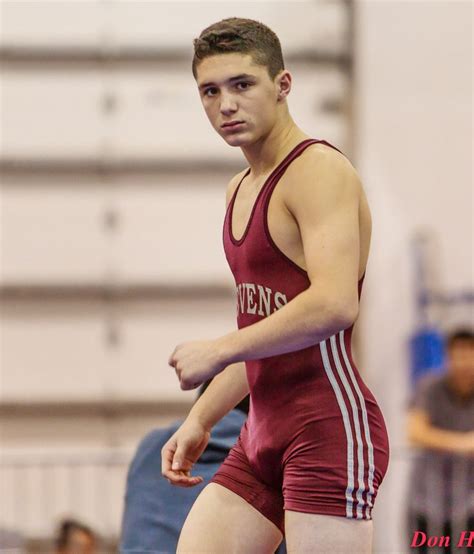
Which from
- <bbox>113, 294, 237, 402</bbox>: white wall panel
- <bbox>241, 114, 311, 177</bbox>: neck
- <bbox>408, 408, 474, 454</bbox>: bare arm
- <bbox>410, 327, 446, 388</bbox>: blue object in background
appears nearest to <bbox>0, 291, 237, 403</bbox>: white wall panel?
<bbox>113, 294, 237, 402</bbox>: white wall panel

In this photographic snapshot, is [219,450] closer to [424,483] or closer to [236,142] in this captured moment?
[236,142]

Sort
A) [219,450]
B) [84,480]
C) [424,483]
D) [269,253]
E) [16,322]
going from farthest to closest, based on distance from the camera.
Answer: [16,322] < [84,480] < [424,483] < [219,450] < [269,253]

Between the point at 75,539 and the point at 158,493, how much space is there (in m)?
2.04

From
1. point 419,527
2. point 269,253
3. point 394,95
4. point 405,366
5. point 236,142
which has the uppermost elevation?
point 394,95

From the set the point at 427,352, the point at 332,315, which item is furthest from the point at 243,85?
the point at 427,352

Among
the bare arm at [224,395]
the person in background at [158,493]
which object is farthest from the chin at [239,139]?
the person in background at [158,493]

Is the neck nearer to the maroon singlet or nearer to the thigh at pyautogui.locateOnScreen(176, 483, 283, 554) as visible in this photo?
the maroon singlet

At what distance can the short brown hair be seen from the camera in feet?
8.64

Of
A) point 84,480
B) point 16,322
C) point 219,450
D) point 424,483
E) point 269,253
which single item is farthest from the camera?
point 16,322

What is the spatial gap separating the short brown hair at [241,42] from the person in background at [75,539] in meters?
3.45

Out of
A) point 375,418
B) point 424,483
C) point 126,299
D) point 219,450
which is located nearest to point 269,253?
point 375,418

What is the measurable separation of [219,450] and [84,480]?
321cm

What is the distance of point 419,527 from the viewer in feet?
19.4

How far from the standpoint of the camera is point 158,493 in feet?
12.4
